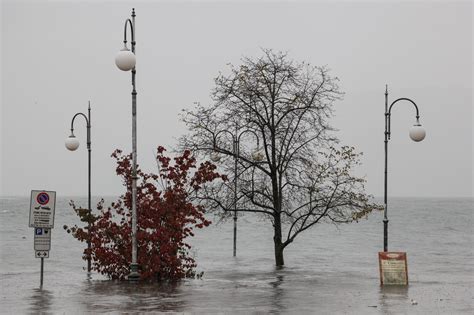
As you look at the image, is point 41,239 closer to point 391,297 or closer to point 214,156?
point 214,156

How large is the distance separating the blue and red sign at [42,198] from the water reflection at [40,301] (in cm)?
251

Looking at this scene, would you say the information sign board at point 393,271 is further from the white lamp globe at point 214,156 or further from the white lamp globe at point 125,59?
the white lamp globe at point 214,156

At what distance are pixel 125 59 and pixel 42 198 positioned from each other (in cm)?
467

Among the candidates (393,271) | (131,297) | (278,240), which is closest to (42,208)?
(131,297)

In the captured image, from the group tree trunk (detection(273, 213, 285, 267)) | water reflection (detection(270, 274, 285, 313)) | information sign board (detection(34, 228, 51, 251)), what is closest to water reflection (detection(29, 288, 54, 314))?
information sign board (detection(34, 228, 51, 251))

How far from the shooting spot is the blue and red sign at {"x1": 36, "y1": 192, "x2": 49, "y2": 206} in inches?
918

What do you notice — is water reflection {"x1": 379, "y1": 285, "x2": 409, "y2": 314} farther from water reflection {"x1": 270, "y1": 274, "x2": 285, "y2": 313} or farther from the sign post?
the sign post

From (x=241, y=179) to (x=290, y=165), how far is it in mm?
2160

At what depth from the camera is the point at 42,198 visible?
2342 cm

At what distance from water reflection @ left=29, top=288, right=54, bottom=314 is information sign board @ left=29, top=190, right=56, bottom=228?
75.3 inches

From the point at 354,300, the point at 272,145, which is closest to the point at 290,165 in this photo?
the point at 272,145

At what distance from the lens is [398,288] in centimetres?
2398

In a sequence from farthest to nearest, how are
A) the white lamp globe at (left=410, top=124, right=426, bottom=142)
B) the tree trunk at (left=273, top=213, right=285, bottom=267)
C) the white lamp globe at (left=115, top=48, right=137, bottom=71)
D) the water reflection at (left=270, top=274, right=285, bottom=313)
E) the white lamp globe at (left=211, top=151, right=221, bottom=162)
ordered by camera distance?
the tree trunk at (left=273, top=213, right=285, bottom=267)
the white lamp globe at (left=211, top=151, right=221, bottom=162)
the white lamp globe at (left=410, top=124, right=426, bottom=142)
the white lamp globe at (left=115, top=48, right=137, bottom=71)
the water reflection at (left=270, top=274, right=285, bottom=313)

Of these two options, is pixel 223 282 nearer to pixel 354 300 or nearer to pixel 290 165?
pixel 354 300
